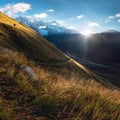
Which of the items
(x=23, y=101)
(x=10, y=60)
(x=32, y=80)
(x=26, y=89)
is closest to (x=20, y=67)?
(x=10, y=60)

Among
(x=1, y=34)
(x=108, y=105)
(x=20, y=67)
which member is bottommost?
(x=108, y=105)

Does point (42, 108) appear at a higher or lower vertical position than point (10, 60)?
lower

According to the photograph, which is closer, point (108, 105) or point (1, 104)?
point (1, 104)

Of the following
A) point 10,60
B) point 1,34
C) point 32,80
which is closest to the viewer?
point 32,80

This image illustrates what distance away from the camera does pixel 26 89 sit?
8.80 m

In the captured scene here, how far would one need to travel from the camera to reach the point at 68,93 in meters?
9.04

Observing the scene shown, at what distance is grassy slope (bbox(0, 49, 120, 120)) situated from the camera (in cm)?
724

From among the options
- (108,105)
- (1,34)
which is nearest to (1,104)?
(108,105)

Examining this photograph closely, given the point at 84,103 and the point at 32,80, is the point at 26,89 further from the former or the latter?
the point at 84,103

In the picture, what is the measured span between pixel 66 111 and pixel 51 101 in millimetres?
630

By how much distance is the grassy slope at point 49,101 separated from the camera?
7.24 metres

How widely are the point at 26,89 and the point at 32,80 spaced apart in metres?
1.07

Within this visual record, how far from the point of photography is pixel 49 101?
8070 millimetres

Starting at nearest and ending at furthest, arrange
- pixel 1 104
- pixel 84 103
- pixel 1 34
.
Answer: pixel 1 104
pixel 84 103
pixel 1 34
